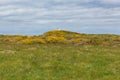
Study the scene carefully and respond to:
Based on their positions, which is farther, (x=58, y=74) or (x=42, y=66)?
(x=42, y=66)

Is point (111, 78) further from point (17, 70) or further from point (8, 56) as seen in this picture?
point (8, 56)

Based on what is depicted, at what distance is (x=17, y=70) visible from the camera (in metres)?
29.0

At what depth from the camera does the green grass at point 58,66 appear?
26984mm

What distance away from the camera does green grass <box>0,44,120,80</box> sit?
88.5 ft

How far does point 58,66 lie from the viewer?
98.1 ft

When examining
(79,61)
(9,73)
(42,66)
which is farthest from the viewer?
(79,61)

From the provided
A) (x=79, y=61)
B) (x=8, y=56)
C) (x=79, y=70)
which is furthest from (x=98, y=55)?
(x=8, y=56)

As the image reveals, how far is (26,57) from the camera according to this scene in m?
33.9

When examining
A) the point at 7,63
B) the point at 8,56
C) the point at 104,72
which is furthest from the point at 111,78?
the point at 8,56

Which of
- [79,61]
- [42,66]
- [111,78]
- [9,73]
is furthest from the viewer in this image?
[79,61]

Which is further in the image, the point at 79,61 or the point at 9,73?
the point at 79,61

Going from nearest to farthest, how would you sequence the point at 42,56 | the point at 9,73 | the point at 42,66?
1. the point at 9,73
2. the point at 42,66
3. the point at 42,56

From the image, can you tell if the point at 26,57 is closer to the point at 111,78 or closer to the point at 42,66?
the point at 42,66

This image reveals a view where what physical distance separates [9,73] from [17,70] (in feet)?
3.91
